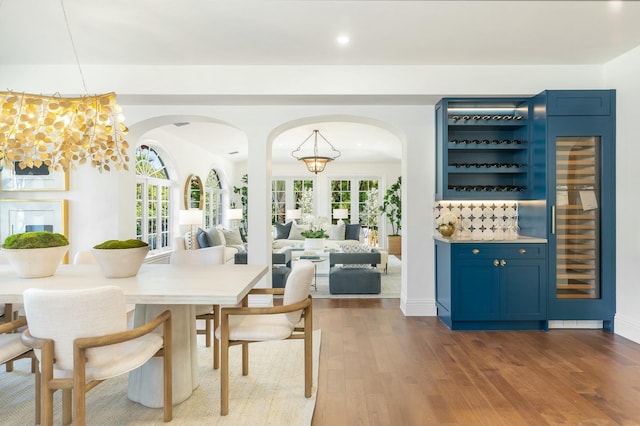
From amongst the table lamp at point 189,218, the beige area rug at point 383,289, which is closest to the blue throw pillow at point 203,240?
the table lamp at point 189,218

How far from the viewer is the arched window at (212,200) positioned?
28.5 ft

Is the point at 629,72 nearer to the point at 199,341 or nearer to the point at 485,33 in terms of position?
the point at 485,33

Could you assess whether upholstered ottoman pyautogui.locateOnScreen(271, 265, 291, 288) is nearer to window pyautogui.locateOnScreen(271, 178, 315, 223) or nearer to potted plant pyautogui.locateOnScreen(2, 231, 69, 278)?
potted plant pyautogui.locateOnScreen(2, 231, 69, 278)

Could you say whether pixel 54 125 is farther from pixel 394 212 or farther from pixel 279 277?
pixel 394 212

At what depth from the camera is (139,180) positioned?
19.6ft

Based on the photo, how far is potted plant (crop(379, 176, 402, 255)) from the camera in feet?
31.8

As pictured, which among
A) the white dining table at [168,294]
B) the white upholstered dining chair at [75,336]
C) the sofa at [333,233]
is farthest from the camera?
the sofa at [333,233]

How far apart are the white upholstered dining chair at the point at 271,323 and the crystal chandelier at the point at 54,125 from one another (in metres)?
1.27

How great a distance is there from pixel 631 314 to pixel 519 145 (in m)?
1.82

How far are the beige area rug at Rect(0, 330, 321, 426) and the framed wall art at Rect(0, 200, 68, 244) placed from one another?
167cm

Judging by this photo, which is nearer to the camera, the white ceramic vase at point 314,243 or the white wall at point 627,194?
the white wall at point 627,194

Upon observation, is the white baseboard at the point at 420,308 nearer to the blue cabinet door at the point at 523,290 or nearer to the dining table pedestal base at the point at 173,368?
the blue cabinet door at the point at 523,290

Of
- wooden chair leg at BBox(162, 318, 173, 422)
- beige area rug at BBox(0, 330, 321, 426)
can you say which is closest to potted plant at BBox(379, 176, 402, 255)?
beige area rug at BBox(0, 330, 321, 426)

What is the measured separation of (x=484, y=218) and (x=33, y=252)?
4.05 meters
